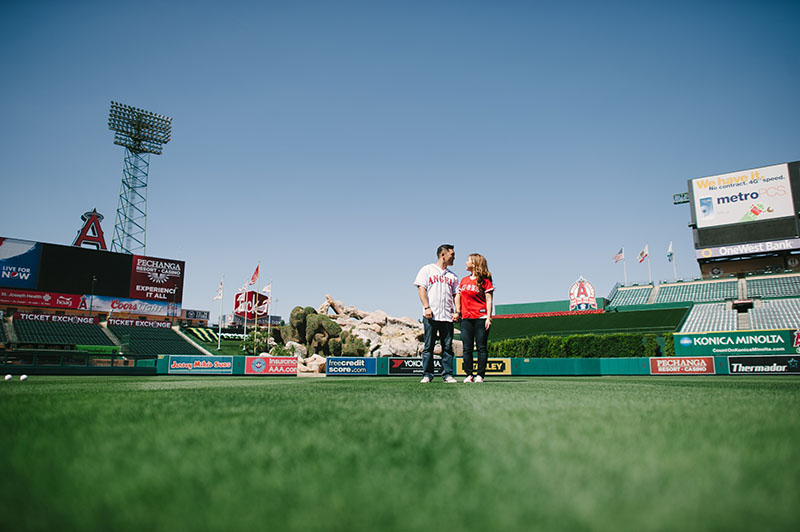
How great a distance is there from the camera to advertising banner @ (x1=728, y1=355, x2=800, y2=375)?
17.3 m

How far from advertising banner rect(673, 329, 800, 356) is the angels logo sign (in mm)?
26874

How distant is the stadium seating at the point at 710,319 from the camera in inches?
1362

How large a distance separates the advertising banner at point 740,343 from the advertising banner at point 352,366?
15.8m

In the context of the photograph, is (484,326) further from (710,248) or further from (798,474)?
(710,248)

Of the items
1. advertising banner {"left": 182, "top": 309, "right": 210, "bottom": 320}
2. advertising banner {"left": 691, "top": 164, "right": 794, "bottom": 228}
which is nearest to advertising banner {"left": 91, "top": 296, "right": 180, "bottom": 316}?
advertising banner {"left": 182, "top": 309, "right": 210, "bottom": 320}

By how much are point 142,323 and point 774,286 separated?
5288 cm

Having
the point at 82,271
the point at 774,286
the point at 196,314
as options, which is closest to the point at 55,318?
the point at 82,271

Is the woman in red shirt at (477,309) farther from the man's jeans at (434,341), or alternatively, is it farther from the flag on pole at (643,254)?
the flag on pole at (643,254)

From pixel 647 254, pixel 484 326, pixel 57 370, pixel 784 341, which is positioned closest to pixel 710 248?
pixel 647 254

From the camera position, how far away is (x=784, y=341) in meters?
21.6

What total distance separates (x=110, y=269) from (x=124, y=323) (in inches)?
175

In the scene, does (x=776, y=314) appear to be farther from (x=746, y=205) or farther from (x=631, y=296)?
(x=631, y=296)

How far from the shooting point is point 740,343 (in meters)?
22.6

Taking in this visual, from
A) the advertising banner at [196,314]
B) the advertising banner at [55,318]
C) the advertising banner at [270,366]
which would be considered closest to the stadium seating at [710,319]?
the advertising banner at [270,366]
